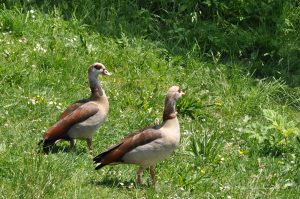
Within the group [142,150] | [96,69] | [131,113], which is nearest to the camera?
[142,150]

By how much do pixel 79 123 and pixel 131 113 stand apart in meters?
1.55

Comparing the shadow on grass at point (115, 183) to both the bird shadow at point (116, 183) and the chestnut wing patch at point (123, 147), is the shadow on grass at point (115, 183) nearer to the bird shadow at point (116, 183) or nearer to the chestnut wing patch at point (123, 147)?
the bird shadow at point (116, 183)

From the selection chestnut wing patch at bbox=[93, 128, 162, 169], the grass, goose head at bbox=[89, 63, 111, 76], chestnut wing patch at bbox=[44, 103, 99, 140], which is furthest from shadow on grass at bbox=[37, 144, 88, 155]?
goose head at bbox=[89, 63, 111, 76]

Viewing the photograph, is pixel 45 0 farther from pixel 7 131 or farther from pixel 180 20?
pixel 7 131

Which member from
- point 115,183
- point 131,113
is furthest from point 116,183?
point 131,113

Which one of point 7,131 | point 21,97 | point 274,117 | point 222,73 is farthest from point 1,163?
point 222,73

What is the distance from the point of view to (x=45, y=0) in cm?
1211

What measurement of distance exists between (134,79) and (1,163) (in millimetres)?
3402

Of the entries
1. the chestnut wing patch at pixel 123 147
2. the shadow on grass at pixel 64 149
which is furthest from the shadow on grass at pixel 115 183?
the shadow on grass at pixel 64 149

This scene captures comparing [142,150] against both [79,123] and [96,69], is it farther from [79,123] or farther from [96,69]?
[96,69]

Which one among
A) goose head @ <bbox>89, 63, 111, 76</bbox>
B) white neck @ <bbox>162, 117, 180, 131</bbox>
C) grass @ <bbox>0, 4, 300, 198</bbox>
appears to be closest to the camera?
grass @ <bbox>0, 4, 300, 198</bbox>

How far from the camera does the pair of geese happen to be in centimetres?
793

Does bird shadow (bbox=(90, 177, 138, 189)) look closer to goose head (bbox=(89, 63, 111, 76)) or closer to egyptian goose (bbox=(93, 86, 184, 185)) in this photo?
egyptian goose (bbox=(93, 86, 184, 185))

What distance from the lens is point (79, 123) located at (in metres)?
8.64
